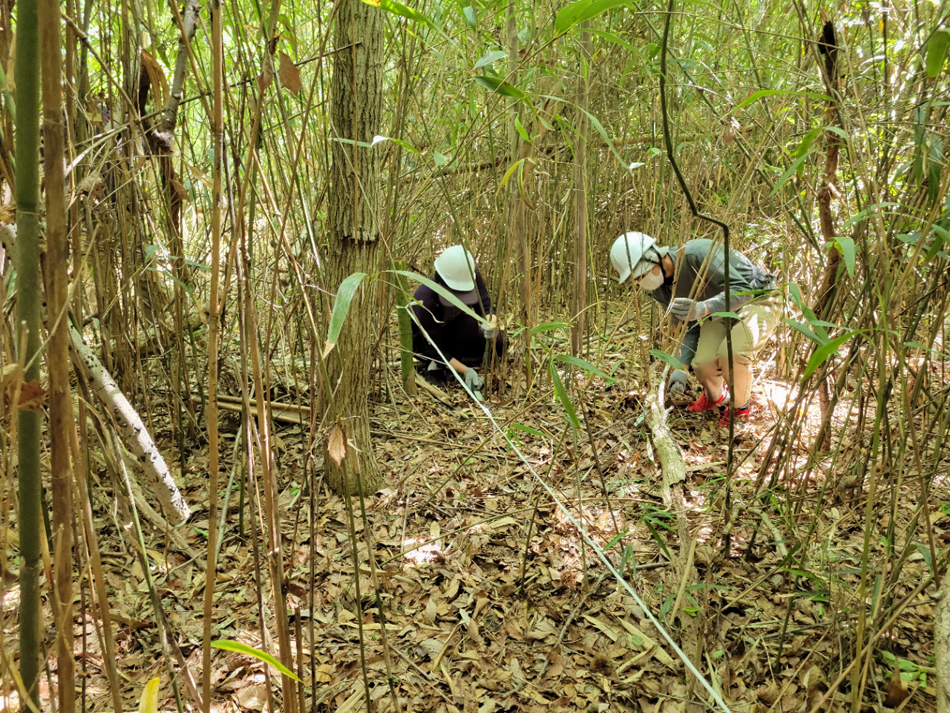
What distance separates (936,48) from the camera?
2.60 ft

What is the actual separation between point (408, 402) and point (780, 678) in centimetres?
165

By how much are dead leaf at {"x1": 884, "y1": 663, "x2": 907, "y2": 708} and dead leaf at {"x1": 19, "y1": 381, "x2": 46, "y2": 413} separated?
4.75 ft

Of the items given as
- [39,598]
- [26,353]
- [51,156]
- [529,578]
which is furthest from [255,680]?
[51,156]

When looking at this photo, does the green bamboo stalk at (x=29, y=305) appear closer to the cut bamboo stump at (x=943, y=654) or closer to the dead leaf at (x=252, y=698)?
the dead leaf at (x=252, y=698)

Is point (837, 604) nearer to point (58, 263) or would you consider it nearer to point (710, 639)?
point (710, 639)

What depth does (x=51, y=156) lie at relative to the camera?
464mm

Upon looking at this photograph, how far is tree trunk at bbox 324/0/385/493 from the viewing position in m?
1.38

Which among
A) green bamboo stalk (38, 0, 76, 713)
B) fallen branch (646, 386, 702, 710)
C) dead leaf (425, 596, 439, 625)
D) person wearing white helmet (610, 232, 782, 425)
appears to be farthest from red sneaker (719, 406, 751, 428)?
green bamboo stalk (38, 0, 76, 713)

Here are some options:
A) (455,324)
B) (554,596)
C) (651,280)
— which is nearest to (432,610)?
(554,596)

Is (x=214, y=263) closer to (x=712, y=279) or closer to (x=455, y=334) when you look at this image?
(x=712, y=279)

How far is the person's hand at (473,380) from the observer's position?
2707 millimetres

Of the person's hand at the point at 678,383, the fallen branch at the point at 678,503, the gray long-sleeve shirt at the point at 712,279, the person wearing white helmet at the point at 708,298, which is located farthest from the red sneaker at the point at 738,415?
the fallen branch at the point at 678,503

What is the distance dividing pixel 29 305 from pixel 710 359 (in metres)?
2.49

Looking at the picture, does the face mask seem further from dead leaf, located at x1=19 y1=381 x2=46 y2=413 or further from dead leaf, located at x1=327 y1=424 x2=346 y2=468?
dead leaf, located at x1=19 y1=381 x2=46 y2=413
